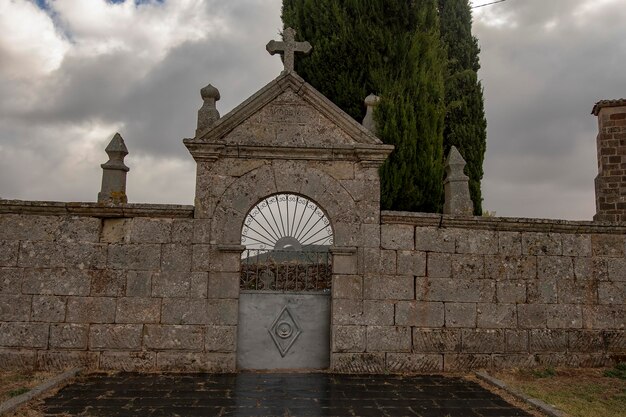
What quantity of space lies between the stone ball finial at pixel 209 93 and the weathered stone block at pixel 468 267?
435cm

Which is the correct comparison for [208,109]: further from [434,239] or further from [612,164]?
[612,164]

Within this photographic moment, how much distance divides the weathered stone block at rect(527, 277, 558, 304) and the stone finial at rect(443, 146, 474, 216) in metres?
1.42

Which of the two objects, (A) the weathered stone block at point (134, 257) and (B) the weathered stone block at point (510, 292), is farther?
(B) the weathered stone block at point (510, 292)

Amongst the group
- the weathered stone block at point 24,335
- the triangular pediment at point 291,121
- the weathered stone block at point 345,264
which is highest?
the triangular pediment at point 291,121

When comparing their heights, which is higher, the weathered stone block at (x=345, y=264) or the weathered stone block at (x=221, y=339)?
the weathered stone block at (x=345, y=264)

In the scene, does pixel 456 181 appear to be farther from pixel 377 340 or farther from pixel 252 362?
pixel 252 362

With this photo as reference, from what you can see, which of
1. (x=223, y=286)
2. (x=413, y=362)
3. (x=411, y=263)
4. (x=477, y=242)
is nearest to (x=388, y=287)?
(x=411, y=263)

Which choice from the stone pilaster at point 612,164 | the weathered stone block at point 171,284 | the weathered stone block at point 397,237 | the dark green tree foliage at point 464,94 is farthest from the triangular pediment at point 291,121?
the stone pilaster at point 612,164

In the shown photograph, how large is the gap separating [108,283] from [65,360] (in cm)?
117

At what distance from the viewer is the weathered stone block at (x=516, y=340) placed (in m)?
7.71

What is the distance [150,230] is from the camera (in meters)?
7.52

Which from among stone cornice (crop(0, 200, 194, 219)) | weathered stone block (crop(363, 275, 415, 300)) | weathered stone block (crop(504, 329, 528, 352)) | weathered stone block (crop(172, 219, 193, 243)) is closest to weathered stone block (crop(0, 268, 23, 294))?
stone cornice (crop(0, 200, 194, 219))

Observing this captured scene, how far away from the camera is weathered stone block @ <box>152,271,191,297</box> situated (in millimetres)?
7387

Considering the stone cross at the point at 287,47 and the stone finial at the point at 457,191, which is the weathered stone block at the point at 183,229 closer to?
the stone cross at the point at 287,47
